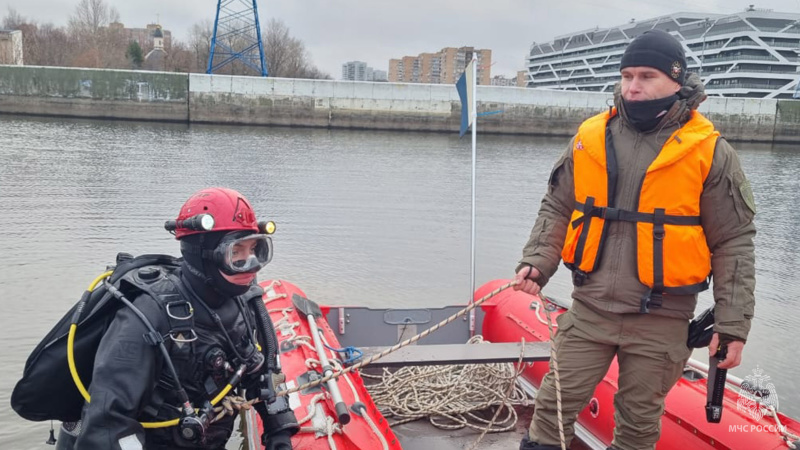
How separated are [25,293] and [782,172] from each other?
19973 millimetres

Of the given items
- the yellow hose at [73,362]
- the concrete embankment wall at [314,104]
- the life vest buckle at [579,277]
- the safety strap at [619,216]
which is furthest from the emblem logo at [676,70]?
the concrete embankment wall at [314,104]

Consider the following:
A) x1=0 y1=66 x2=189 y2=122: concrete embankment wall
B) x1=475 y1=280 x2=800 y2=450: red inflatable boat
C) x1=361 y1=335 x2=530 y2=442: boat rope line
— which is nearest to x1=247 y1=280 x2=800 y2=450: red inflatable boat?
x1=475 y1=280 x2=800 y2=450: red inflatable boat

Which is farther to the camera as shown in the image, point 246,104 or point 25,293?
point 246,104

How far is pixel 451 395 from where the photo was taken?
11.8 feet

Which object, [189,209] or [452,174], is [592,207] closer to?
[189,209]

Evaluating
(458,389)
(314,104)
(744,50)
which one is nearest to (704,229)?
(458,389)

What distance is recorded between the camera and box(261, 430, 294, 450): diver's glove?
2072mm

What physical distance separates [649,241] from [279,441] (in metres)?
1.41

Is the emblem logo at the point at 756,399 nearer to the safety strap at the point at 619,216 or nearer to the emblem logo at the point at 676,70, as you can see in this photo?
the safety strap at the point at 619,216

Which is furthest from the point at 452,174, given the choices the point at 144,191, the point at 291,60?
the point at 291,60

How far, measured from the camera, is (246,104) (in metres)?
27.0

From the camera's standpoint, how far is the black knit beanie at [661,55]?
1.95 metres

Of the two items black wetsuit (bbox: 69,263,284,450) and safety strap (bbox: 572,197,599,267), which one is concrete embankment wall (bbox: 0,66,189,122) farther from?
safety strap (bbox: 572,197,599,267)

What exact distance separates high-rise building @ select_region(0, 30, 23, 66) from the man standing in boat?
44977 millimetres
